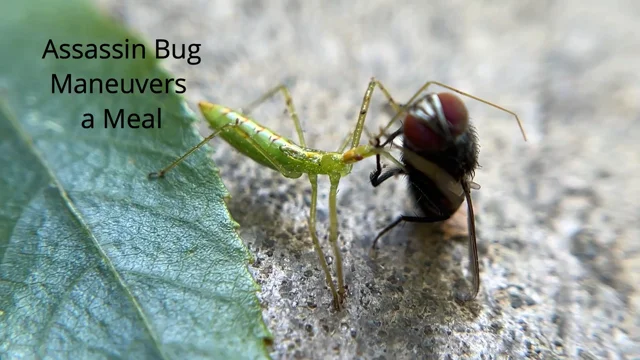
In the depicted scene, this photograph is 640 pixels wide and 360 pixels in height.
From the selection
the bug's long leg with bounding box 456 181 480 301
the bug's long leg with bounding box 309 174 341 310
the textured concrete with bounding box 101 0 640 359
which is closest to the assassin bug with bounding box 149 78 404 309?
the bug's long leg with bounding box 309 174 341 310

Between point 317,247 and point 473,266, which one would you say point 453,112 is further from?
point 317,247

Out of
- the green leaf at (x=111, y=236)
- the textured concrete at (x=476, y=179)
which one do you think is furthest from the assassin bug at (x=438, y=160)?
the green leaf at (x=111, y=236)

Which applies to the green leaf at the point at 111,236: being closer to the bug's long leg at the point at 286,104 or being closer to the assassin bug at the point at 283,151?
the assassin bug at the point at 283,151

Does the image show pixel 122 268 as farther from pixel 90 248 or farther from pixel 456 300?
pixel 456 300

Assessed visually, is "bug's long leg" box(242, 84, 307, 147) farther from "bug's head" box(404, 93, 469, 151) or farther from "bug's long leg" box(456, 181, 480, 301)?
"bug's long leg" box(456, 181, 480, 301)

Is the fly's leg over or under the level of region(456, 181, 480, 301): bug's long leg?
over

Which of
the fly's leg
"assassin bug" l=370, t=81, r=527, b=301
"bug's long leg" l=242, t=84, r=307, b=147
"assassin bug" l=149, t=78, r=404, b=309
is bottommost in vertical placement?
the fly's leg

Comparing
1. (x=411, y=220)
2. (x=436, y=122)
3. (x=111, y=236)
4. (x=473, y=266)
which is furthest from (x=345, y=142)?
(x=111, y=236)
